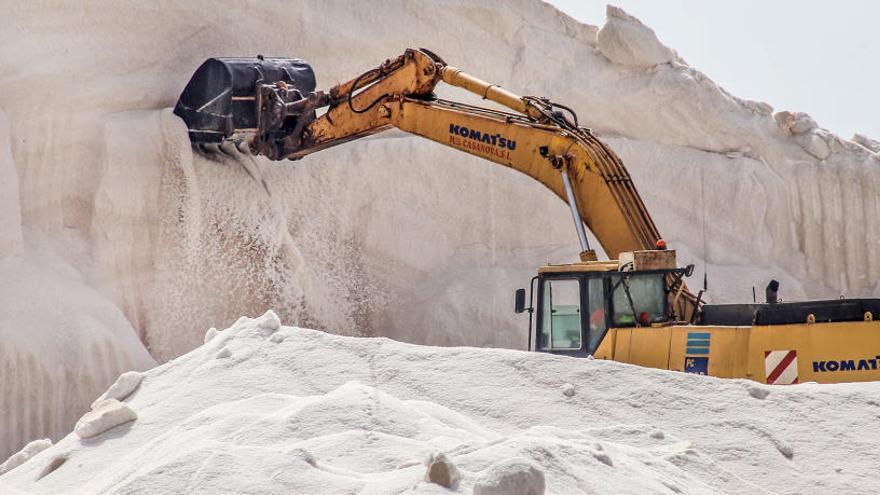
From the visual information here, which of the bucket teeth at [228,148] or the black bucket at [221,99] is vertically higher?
the black bucket at [221,99]

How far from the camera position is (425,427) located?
7316 millimetres

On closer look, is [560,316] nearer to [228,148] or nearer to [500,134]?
[500,134]

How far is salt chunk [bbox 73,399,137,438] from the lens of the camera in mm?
8352

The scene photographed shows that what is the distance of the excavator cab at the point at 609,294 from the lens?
33.8 feet

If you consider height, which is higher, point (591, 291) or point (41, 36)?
point (41, 36)

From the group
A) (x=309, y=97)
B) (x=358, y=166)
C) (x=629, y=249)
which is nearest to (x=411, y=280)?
(x=358, y=166)

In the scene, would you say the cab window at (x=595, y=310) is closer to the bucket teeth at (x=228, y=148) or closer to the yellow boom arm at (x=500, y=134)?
the yellow boom arm at (x=500, y=134)

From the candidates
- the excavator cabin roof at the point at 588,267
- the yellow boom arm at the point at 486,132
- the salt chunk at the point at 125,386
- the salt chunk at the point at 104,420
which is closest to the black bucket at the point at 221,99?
the yellow boom arm at the point at 486,132

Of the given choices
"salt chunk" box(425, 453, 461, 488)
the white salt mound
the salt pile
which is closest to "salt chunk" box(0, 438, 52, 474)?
the salt pile

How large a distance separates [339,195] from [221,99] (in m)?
2.34

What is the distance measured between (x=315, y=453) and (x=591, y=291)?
162 inches

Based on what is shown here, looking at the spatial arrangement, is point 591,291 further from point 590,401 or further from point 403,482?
point 403,482

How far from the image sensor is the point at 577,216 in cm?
1130

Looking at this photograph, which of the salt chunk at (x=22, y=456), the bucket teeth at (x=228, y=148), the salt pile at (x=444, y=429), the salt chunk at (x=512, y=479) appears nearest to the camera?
the salt chunk at (x=512, y=479)
